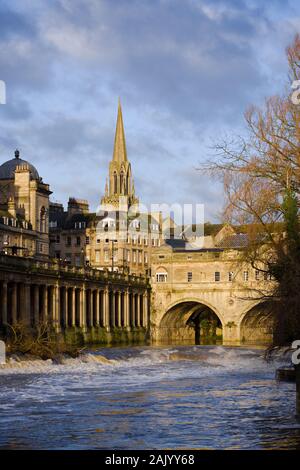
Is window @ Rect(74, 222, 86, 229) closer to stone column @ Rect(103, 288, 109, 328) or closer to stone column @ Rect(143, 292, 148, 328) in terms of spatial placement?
stone column @ Rect(143, 292, 148, 328)

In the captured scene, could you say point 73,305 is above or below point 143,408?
above

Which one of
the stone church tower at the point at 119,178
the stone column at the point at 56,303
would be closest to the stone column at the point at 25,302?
the stone column at the point at 56,303

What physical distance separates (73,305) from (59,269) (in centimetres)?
459

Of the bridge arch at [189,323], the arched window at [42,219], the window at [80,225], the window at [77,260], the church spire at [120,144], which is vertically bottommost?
the bridge arch at [189,323]

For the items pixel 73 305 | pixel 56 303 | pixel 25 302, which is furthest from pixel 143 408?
pixel 73 305

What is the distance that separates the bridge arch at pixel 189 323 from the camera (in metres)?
102

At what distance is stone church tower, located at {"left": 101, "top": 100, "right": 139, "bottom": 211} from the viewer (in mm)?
154500

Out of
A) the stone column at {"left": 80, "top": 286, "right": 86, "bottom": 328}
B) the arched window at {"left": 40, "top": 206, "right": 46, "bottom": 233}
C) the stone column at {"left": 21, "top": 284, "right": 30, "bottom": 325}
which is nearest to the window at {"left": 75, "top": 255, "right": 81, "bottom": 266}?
the arched window at {"left": 40, "top": 206, "right": 46, "bottom": 233}

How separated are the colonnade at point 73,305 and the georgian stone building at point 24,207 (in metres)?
12.5

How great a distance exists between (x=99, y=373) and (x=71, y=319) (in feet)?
111

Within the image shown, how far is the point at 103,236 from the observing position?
134500mm

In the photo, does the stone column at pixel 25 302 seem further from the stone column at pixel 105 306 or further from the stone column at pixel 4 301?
the stone column at pixel 105 306

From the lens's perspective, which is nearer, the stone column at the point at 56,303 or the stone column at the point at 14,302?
the stone column at the point at 14,302

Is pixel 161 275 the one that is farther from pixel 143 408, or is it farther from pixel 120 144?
pixel 143 408
